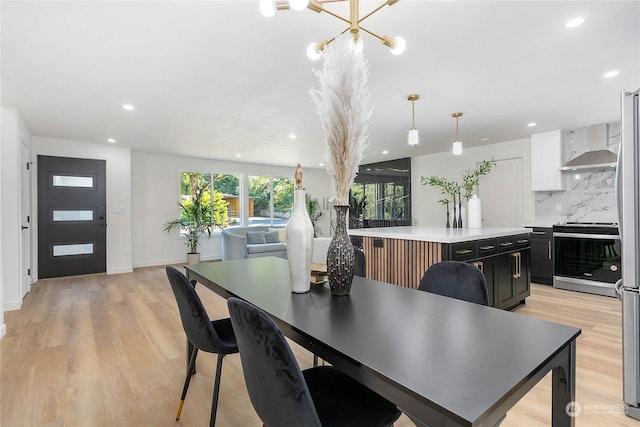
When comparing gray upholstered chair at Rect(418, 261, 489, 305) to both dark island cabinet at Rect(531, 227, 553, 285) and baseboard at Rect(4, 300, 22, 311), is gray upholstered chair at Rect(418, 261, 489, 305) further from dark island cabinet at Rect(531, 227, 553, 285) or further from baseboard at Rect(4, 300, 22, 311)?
baseboard at Rect(4, 300, 22, 311)

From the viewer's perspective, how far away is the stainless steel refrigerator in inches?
69.3

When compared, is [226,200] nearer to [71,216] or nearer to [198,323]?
[71,216]

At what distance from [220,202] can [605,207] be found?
7215 mm

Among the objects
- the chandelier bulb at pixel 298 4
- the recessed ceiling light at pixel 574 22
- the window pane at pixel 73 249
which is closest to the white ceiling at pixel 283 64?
the recessed ceiling light at pixel 574 22

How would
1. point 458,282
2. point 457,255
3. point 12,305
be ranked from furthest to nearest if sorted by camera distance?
point 12,305
point 457,255
point 458,282

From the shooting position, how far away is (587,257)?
4340 mm

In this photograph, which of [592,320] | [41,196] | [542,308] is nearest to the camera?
[592,320]

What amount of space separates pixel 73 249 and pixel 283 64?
5.31m

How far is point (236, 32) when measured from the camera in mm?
2135

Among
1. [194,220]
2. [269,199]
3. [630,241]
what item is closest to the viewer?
[630,241]

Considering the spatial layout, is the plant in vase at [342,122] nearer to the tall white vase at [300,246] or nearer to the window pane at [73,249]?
the tall white vase at [300,246]

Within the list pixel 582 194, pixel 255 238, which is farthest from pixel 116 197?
pixel 582 194

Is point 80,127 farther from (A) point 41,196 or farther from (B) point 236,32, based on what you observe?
(B) point 236,32

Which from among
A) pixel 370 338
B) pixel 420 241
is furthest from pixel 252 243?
pixel 370 338
